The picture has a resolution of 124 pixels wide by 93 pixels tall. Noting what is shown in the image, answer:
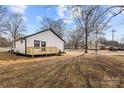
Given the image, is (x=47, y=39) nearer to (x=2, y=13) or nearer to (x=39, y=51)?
(x=39, y=51)

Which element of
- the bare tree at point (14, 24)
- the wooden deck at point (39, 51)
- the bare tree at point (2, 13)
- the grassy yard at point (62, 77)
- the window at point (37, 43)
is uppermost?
the bare tree at point (2, 13)

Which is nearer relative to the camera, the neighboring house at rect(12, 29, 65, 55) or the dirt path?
the dirt path

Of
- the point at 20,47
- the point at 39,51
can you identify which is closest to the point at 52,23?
the point at 39,51

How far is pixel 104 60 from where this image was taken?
23.6 ft

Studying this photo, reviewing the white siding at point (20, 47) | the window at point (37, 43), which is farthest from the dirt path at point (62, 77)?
the white siding at point (20, 47)

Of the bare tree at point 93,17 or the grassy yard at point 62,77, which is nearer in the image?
the grassy yard at point 62,77

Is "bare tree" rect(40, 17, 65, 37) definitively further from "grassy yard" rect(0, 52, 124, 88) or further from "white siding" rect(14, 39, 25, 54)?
"white siding" rect(14, 39, 25, 54)

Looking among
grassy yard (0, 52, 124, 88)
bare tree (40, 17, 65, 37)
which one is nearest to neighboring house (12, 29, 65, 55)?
bare tree (40, 17, 65, 37)

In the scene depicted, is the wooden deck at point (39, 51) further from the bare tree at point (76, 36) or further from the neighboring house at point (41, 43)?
the bare tree at point (76, 36)

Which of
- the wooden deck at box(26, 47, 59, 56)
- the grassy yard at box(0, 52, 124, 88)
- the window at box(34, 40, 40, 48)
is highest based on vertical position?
the window at box(34, 40, 40, 48)
